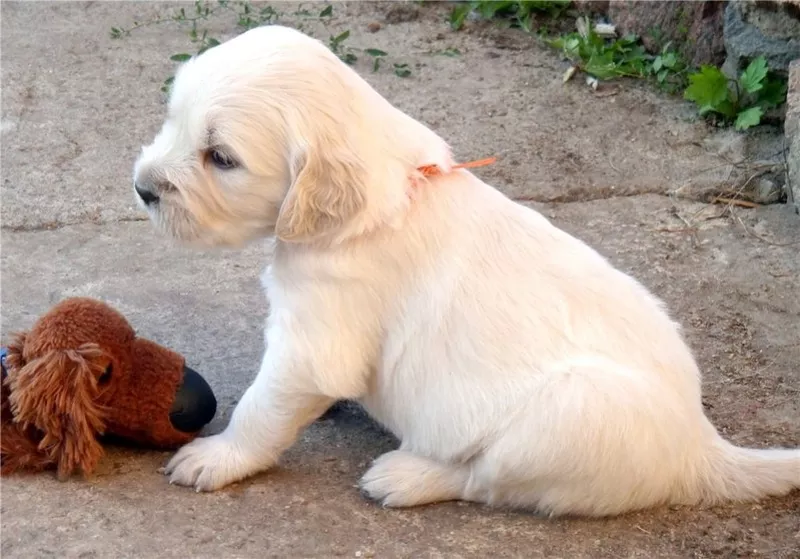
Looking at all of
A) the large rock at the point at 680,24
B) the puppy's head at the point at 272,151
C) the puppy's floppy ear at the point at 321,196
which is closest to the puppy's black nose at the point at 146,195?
the puppy's head at the point at 272,151

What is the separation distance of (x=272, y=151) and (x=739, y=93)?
13.5ft

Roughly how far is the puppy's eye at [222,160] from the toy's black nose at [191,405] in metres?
0.94

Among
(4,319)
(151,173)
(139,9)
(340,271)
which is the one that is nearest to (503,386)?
(340,271)

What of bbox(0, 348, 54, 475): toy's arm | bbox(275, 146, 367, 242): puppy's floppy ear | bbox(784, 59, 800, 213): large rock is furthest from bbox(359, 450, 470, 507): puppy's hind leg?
bbox(784, 59, 800, 213): large rock

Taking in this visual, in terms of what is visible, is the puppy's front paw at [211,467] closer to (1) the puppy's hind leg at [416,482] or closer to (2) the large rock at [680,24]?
(1) the puppy's hind leg at [416,482]

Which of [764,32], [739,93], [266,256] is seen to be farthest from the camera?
[739,93]

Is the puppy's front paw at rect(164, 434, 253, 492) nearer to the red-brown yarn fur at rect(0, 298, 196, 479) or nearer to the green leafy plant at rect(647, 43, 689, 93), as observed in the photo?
the red-brown yarn fur at rect(0, 298, 196, 479)

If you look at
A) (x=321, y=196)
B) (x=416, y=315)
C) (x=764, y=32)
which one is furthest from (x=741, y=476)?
(x=764, y=32)

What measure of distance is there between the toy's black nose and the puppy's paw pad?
13 centimetres

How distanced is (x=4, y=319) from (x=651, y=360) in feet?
9.37

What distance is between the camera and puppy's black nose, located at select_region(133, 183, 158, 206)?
351 cm

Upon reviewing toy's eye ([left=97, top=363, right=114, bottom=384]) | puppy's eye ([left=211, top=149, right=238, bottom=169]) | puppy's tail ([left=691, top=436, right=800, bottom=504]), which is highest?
puppy's eye ([left=211, top=149, right=238, bottom=169])

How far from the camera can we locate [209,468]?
150 inches

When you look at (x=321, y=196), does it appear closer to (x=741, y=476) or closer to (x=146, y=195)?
(x=146, y=195)
